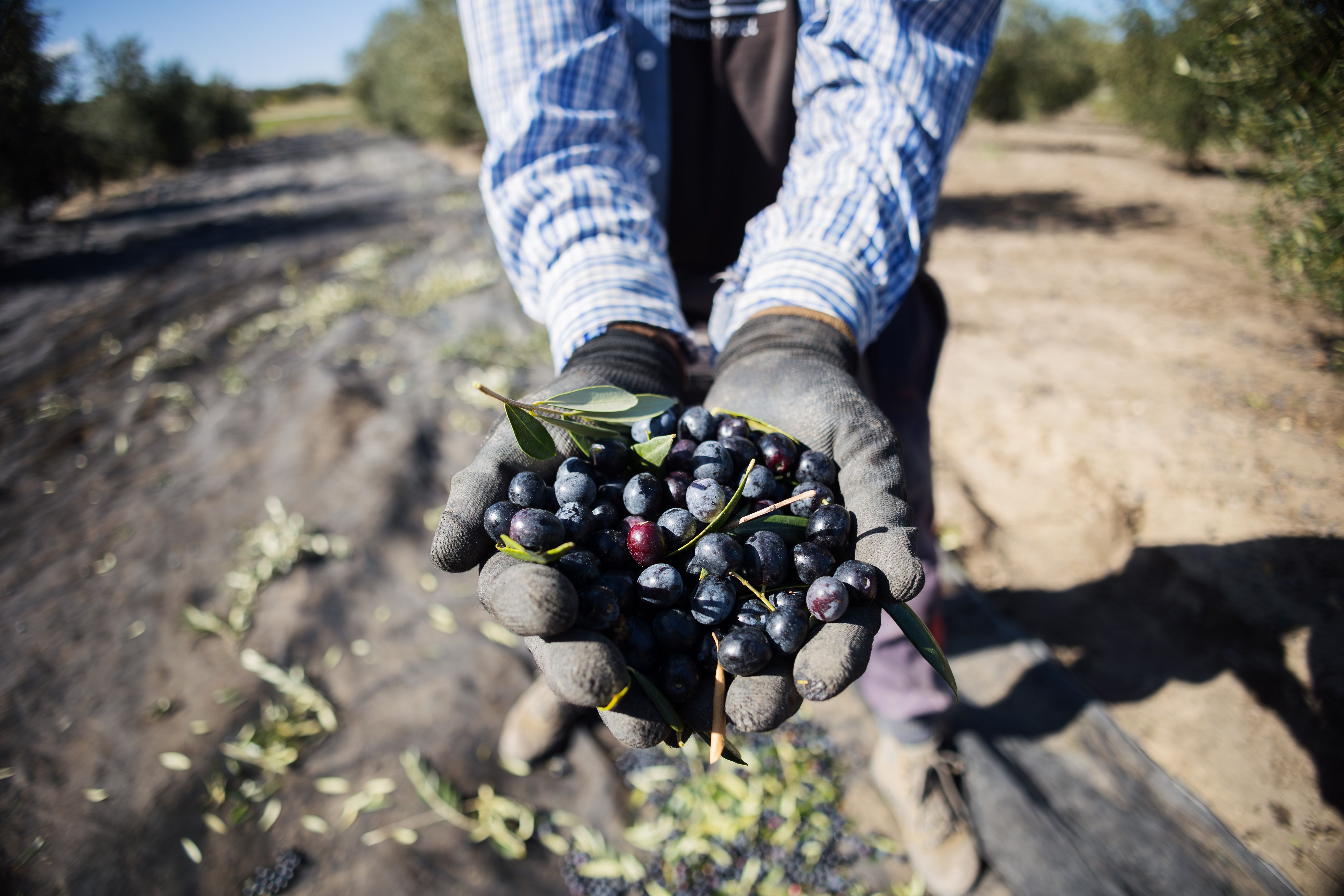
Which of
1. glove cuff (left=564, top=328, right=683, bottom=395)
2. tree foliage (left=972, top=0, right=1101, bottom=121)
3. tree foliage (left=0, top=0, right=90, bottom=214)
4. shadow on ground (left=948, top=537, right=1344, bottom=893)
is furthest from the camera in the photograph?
tree foliage (left=972, top=0, right=1101, bottom=121)

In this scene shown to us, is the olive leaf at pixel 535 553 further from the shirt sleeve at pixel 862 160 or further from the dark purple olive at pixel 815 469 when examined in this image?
the shirt sleeve at pixel 862 160

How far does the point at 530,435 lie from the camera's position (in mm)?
1410

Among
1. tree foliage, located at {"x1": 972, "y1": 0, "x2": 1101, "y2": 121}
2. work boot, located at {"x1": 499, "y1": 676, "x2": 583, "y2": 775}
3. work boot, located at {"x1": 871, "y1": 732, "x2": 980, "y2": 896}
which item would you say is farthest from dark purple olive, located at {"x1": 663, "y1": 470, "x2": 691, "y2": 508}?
tree foliage, located at {"x1": 972, "y1": 0, "x2": 1101, "y2": 121}

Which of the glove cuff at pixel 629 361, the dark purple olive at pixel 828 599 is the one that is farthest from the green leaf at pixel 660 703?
the glove cuff at pixel 629 361

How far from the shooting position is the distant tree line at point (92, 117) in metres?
5.76

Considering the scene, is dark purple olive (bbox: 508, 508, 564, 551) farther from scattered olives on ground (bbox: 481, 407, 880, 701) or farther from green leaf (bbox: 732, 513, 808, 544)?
green leaf (bbox: 732, 513, 808, 544)

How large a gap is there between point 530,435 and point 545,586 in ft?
1.28

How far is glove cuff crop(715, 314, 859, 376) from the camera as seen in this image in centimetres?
178

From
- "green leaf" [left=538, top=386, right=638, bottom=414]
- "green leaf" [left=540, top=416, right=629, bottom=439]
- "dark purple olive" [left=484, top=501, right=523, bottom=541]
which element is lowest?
"dark purple olive" [left=484, top=501, right=523, bottom=541]

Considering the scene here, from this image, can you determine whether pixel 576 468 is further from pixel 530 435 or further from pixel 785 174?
pixel 785 174

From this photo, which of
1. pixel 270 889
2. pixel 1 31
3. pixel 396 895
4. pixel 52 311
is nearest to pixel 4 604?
pixel 270 889

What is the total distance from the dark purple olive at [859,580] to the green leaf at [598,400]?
0.60 m

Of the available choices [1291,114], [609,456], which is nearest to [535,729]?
[609,456]

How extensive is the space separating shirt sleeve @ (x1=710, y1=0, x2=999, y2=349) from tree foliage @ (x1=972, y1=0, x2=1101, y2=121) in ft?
63.7
